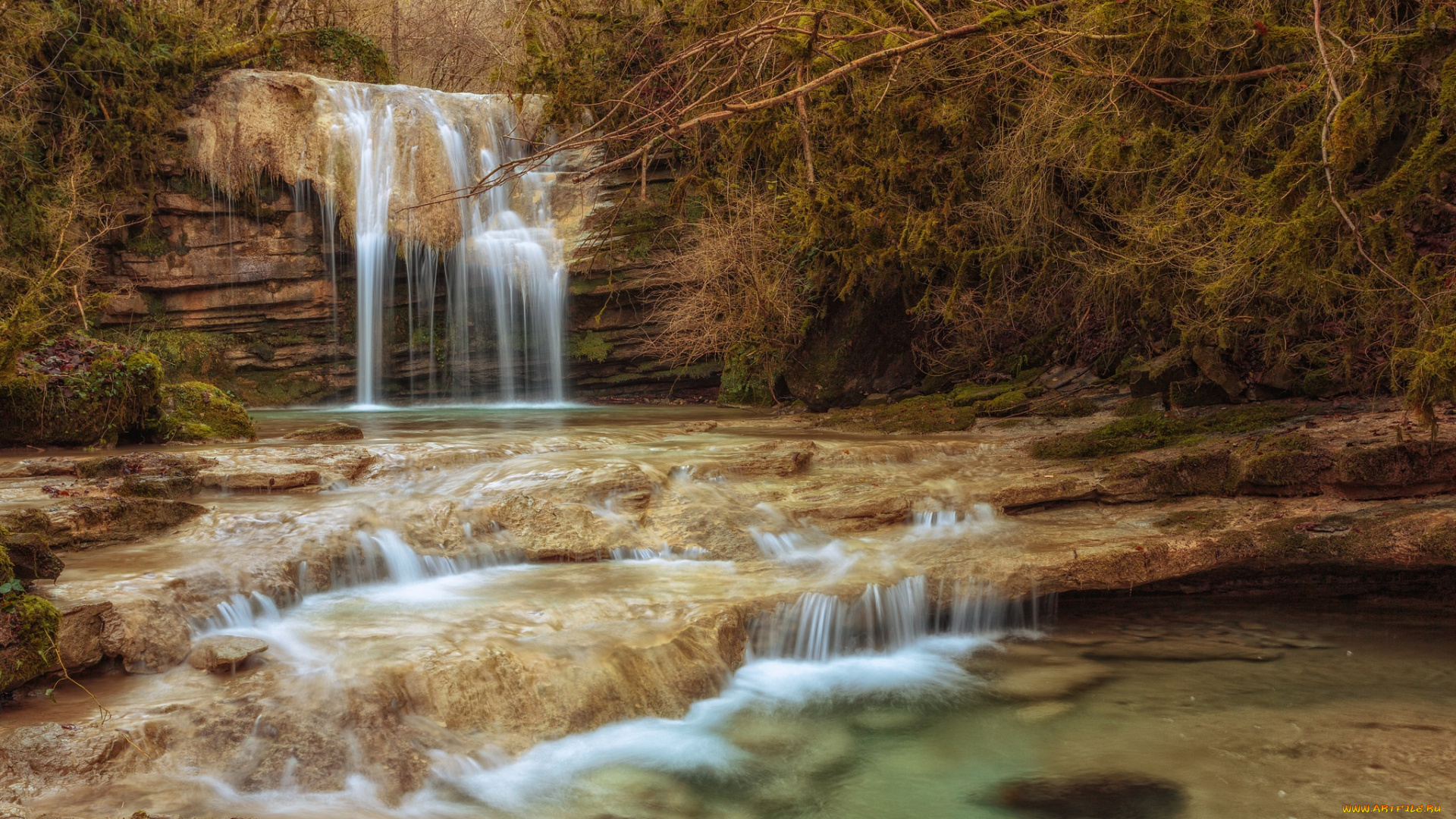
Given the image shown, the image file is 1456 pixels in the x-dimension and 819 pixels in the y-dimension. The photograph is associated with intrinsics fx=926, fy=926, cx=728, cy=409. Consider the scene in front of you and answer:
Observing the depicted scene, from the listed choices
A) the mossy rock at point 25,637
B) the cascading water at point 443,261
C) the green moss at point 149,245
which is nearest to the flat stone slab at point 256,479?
the mossy rock at point 25,637

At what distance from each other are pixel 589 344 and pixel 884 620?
12184 millimetres

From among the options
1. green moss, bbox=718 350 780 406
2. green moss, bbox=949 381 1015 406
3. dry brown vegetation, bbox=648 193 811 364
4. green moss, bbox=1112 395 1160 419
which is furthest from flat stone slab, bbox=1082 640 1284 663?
green moss, bbox=718 350 780 406

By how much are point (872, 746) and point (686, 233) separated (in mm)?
11250

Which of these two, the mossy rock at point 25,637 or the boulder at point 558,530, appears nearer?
the mossy rock at point 25,637

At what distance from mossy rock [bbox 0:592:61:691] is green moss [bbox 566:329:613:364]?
1337cm

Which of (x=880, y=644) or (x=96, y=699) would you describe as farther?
(x=880, y=644)

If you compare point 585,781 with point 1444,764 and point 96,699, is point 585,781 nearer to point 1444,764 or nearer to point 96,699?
point 96,699

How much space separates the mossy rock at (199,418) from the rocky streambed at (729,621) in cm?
145

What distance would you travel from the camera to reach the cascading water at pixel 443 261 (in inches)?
661

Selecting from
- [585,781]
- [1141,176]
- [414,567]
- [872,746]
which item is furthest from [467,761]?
[1141,176]

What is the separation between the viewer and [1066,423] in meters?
9.32

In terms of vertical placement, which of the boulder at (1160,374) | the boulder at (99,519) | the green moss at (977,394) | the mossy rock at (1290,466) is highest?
the boulder at (1160,374)

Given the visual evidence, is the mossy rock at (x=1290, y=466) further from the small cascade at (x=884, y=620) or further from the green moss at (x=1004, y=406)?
the green moss at (x=1004, y=406)

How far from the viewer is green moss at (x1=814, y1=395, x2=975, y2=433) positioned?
10.1 m
